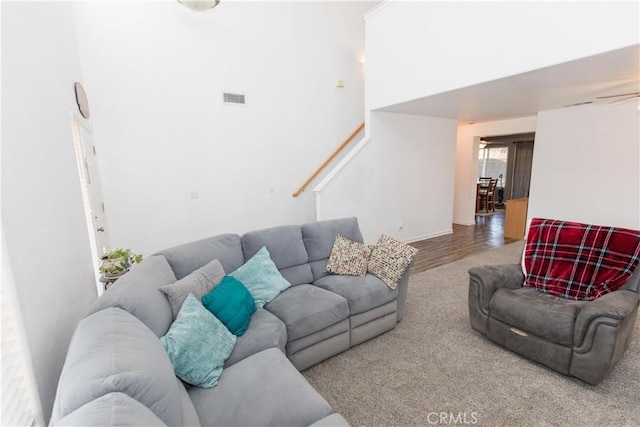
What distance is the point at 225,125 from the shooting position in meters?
4.76

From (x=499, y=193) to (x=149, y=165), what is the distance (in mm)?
10295

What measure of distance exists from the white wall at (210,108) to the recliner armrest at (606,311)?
174 inches

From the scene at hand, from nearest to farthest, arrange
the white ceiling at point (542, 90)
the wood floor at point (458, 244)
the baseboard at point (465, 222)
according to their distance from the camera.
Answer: the white ceiling at point (542, 90) → the wood floor at point (458, 244) → the baseboard at point (465, 222)

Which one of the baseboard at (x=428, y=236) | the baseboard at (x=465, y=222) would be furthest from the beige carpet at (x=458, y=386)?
the baseboard at (x=465, y=222)

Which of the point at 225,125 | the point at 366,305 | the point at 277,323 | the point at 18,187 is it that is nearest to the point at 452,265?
the point at 366,305

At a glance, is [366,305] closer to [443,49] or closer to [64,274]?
[64,274]

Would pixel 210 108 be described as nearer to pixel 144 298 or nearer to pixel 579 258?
pixel 144 298

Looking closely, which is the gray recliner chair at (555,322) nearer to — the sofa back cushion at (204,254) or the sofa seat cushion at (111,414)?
the sofa back cushion at (204,254)

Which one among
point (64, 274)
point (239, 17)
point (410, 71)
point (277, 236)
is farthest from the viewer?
point (239, 17)

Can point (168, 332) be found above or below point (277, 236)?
below

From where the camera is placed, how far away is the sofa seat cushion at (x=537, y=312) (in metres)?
1.94

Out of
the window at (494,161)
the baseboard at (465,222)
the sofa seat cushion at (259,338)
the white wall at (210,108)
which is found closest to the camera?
the sofa seat cushion at (259,338)

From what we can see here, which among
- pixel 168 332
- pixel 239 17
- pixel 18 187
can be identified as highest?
pixel 239 17

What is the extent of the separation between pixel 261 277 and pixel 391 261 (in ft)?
3.75
